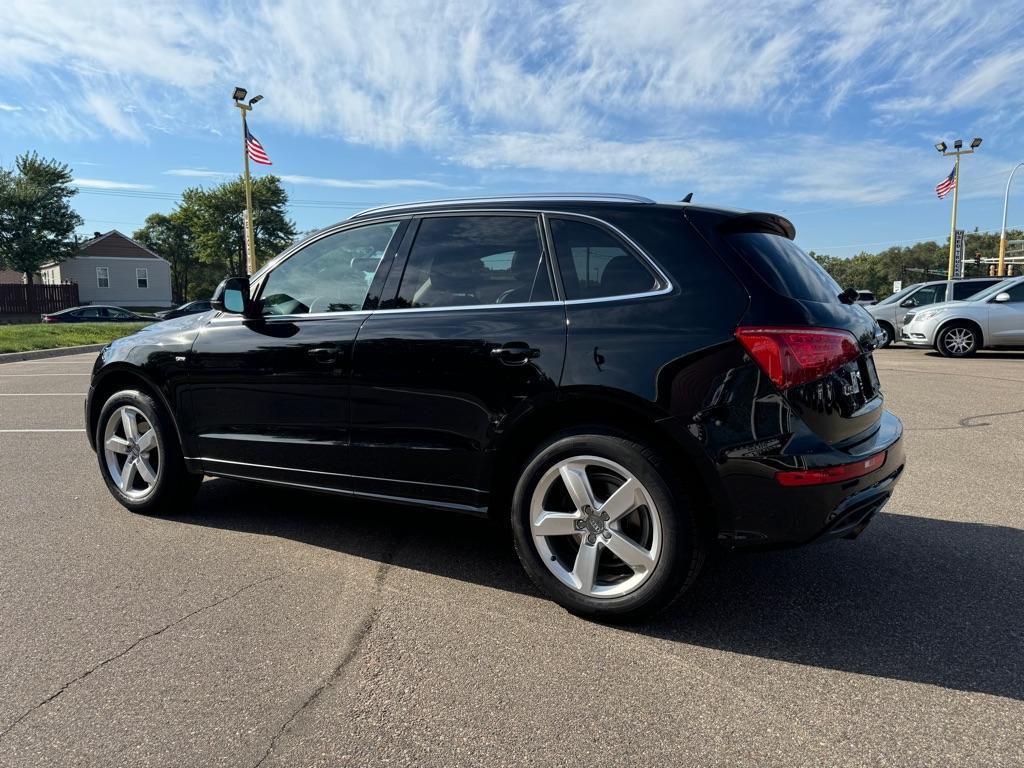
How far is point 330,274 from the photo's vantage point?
3.84m

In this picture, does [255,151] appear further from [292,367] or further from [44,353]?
[292,367]

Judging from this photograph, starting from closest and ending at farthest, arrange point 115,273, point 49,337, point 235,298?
point 235,298
point 49,337
point 115,273

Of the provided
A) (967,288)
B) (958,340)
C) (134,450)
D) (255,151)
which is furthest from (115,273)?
(134,450)

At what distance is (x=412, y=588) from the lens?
338 cm

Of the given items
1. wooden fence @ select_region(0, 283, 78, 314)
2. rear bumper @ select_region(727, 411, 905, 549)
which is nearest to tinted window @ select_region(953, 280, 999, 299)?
rear bumper @ select_region(727, 411, 905, 549)

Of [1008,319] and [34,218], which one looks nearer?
[1008,319]

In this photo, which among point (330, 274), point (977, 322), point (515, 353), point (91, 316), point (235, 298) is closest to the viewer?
point (515, 353)

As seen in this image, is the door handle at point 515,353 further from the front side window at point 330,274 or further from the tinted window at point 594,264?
the front side window at point 330,274

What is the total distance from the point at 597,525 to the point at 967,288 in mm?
17398

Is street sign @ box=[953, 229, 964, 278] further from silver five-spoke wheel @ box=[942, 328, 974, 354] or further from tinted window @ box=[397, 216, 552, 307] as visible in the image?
tinted window @ box=[397, 216, 552, 307]

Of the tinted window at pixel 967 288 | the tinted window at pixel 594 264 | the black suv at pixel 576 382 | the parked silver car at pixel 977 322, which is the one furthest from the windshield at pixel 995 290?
the tinted window at pixel 594 264

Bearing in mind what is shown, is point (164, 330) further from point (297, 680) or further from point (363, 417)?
point (297, 680)

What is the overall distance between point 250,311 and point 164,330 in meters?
0.80

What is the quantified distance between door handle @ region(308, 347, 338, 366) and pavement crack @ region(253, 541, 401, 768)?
3.51 feet
